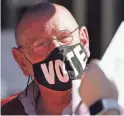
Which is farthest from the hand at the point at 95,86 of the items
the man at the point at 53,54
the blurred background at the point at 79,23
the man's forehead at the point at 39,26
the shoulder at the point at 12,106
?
the shoulder at the point at 12,106

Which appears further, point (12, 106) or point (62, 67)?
point (12, 106)

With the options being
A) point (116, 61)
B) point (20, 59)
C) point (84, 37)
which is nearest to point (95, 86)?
point (116, 61)

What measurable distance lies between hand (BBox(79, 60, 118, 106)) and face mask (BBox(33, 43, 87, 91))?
69 mm

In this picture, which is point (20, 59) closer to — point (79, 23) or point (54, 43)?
point (54, 43)

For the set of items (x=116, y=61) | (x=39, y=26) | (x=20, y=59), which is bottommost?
(x=116, y=61)

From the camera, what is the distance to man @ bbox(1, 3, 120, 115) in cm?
354

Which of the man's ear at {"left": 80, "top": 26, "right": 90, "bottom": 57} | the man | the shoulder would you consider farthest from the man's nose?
the shoulder

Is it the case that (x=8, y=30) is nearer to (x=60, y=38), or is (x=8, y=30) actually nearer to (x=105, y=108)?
(x=60, y=38)

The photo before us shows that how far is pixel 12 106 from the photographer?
144 inches

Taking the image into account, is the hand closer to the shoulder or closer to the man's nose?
the man's nose

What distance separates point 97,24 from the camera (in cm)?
362

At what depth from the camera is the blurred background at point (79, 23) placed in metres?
3.57

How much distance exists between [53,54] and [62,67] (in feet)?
0.40

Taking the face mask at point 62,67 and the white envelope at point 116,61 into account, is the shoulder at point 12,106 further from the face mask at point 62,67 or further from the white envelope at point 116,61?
the white envelope at point 116,61
